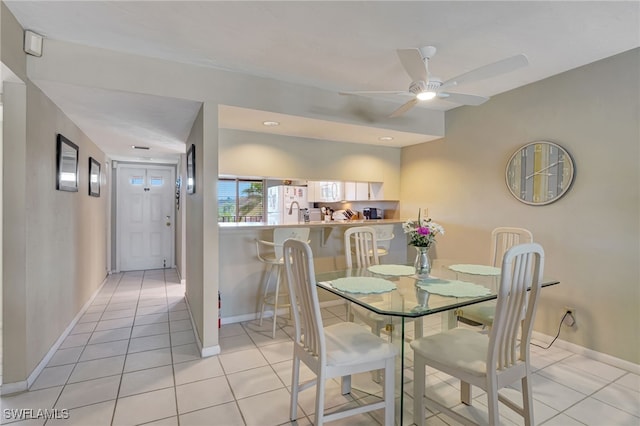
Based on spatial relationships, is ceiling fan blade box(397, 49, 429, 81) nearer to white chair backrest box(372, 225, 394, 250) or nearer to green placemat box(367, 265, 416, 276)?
green placemat box(367, 265, 416, 276)

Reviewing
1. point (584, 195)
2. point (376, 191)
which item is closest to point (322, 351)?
point (584, 195)

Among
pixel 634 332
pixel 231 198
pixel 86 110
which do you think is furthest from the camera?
pixel 231 198

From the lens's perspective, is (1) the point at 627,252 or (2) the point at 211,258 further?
(2) the point at 211,258

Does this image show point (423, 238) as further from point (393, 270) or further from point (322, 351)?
point (322, 351)

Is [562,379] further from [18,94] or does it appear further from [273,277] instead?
[18,94]

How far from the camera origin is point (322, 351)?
1.57 m

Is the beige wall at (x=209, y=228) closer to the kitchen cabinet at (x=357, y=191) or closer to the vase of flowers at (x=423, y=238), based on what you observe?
the vase of flowers at (x=423, y=238)

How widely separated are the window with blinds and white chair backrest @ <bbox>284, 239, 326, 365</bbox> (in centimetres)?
564

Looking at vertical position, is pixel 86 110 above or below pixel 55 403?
Result: above

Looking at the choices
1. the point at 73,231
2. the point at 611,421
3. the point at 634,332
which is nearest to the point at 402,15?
the point at 611,421

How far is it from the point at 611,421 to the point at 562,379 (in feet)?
1.43

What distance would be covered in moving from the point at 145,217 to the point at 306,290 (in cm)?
538

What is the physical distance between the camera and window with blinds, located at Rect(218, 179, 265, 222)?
724cm

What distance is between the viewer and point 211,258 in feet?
8.55
